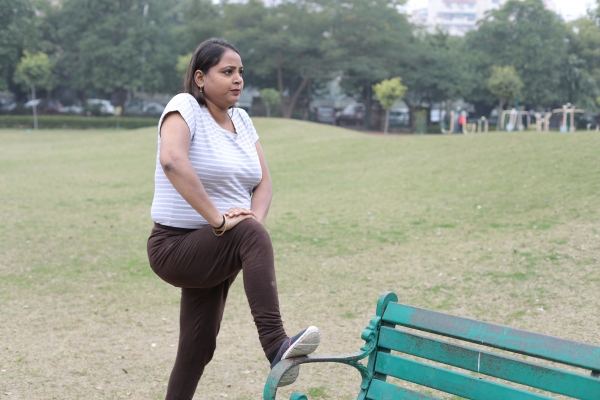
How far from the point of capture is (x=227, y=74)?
3.01 meters

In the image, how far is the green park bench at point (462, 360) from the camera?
2197 millimetres

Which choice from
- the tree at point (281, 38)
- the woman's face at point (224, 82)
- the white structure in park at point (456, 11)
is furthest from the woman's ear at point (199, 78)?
the white structure in park at point (456, 11)

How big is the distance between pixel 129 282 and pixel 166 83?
140ft

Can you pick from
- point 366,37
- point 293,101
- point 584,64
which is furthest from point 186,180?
point 584,64

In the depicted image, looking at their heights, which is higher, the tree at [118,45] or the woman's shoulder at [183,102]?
the tree at [118,45]

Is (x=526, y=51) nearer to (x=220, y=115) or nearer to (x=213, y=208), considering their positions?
(x=220, y=115)

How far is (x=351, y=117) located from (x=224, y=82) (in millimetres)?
44713

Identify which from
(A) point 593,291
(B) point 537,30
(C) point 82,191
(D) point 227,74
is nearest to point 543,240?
(A) point 593,291

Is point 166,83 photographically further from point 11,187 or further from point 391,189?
point 391,189

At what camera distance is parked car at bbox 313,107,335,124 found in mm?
47062

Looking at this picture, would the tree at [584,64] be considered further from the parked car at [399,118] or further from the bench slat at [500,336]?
the bench slat at [500,336]

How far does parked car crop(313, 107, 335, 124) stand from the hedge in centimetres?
1068

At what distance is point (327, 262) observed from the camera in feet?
27.1

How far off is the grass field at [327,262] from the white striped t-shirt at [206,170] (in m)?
1.89
